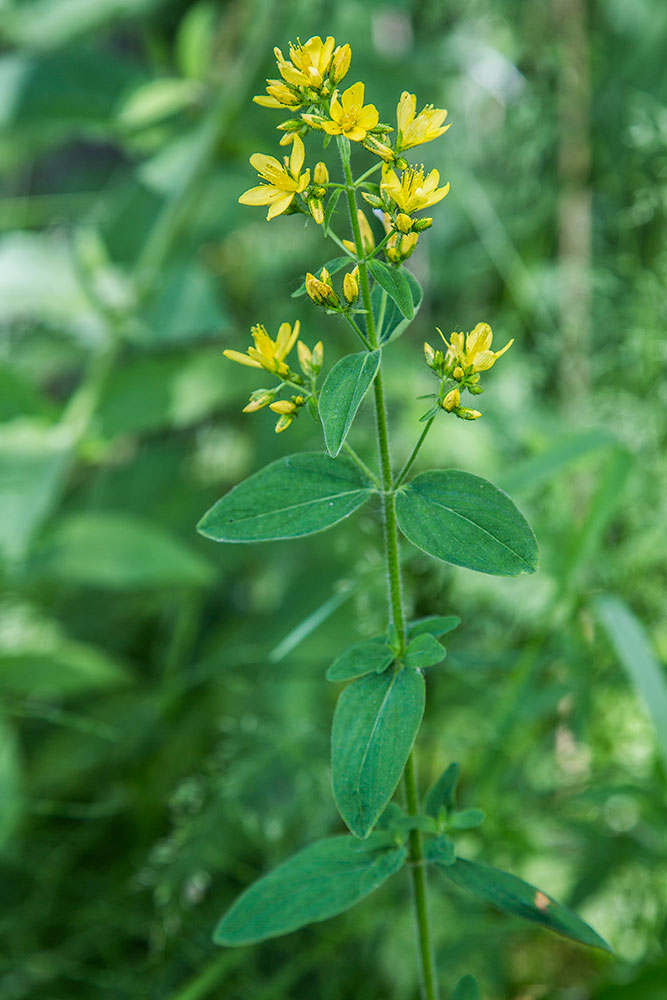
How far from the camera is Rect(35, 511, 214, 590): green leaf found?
829 millimetres

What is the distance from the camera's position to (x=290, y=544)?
1.11 meters

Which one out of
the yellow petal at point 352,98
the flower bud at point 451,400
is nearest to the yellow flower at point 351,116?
the yellow petal at point 352,98

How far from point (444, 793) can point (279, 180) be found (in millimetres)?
290

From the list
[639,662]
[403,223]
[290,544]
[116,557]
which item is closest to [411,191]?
[403,223]

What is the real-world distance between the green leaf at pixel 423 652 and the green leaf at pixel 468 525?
0.04 m

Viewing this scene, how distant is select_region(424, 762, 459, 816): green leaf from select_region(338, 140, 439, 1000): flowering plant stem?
0.02 meters

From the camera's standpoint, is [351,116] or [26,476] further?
[26,476]

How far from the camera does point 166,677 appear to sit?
3.08ft

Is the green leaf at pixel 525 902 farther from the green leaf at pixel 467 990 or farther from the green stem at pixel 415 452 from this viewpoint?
the green stem at pixel 415 452

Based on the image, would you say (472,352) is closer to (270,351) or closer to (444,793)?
(270,351)

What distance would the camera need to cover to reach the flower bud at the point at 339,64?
33 cm

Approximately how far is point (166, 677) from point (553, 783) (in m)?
0.41

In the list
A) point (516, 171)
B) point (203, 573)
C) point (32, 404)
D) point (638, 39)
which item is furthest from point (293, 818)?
point (638, 39)

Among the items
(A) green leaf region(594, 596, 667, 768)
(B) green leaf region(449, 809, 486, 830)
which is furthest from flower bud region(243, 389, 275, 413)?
(A) green leaf region(594, 596, 667, 768)
